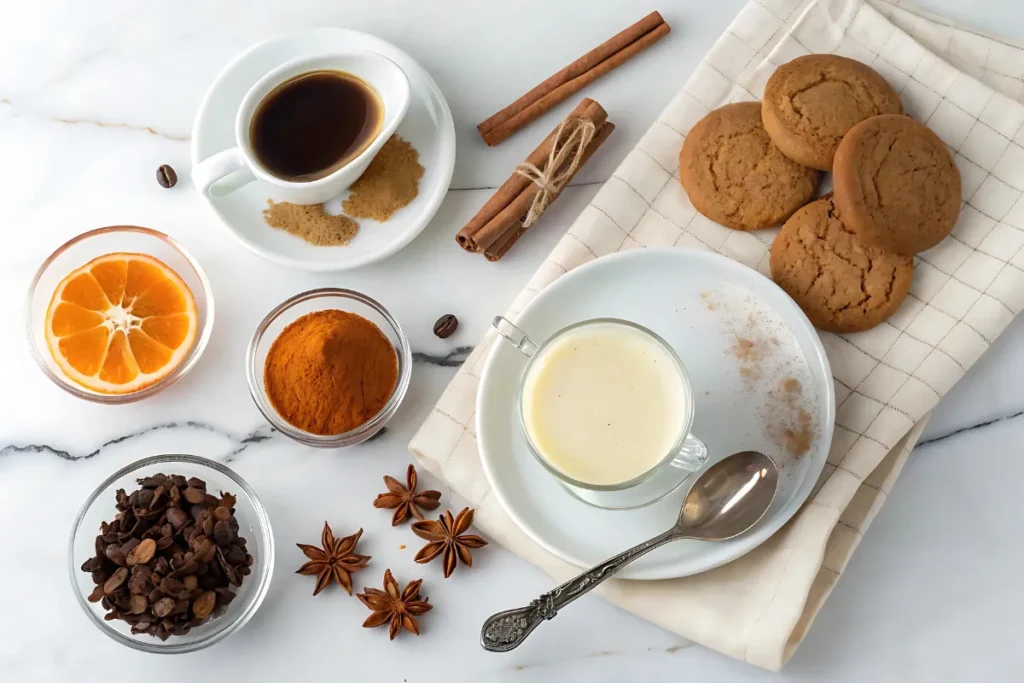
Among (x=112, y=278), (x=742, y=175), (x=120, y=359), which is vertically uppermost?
(x=742, y=175)

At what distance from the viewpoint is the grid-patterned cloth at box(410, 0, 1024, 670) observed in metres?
1.72

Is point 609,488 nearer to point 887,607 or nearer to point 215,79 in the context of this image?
point 887,607

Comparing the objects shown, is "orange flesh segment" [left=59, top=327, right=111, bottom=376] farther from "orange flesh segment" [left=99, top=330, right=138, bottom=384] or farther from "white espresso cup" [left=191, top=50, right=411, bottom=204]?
"white espresso cup" [left=191, top=50, right=411, bottom=204]

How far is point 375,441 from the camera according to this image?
1.94 meters

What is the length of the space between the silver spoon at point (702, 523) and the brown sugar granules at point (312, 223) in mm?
871

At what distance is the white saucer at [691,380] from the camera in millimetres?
1691

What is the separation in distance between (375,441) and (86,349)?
26.0 inches

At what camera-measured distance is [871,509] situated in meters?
1.76

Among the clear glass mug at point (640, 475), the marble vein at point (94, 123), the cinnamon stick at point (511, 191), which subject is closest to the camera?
the clear glass mug at point (640, 475)

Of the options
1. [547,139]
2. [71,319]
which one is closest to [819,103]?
[547,139]

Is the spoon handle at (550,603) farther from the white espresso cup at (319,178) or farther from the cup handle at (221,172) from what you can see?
the cup handle at (221,172)

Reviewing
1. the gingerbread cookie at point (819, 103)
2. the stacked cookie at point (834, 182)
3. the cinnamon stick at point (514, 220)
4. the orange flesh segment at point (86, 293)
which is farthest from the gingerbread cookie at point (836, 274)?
the orange flesh segment at point (86, 293)

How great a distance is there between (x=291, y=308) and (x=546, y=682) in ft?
3.19

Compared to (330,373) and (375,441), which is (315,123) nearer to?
(330,373)
